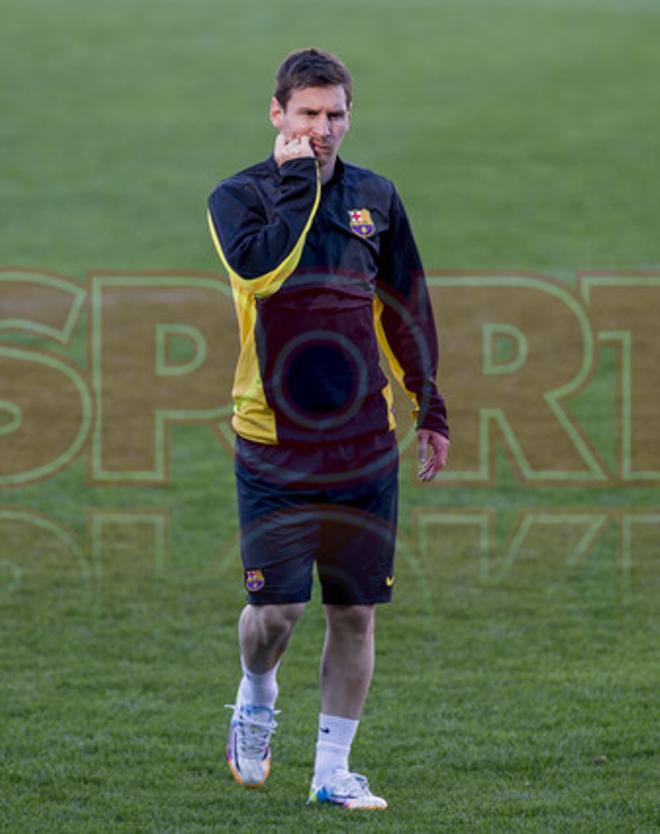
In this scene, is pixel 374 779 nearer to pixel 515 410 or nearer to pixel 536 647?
pixel 536 647

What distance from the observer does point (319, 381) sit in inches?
198

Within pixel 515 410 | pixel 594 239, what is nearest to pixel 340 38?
pixel 594 239

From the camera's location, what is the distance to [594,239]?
17484 millimetres

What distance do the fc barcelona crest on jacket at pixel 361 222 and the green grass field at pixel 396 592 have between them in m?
1.70

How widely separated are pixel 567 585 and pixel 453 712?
79.1 inches

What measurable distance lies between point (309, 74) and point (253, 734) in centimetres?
200

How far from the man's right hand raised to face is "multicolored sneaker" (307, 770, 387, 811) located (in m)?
1.82

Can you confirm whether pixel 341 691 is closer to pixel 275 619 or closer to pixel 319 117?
pixel 275 619

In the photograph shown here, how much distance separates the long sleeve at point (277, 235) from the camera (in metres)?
4.79

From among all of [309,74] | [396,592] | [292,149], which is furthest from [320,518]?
[396,592]

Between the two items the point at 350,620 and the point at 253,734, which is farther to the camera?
the point at 253,734

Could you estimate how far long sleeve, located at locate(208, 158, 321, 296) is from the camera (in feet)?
15.7

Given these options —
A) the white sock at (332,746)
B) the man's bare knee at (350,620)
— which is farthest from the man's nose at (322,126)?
the white sock at (332,746)

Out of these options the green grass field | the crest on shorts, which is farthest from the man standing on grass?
the green grass field
